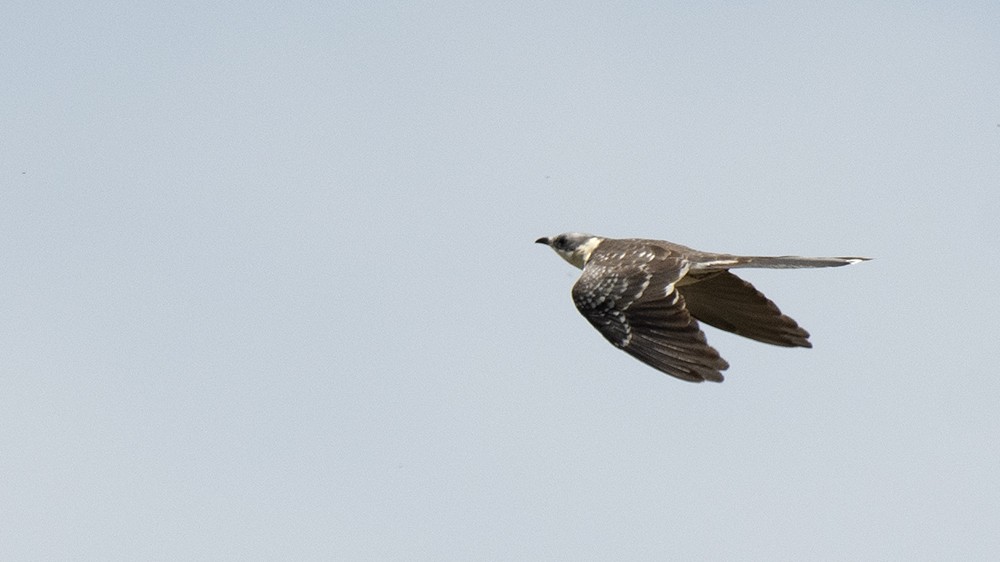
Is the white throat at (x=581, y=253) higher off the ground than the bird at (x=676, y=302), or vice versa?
the white throat at (x=581, y=253)

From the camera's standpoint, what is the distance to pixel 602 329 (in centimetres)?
1458

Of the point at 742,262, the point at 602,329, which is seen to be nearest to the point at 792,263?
the point at 742,262

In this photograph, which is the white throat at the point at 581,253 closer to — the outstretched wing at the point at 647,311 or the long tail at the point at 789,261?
the outstretched wing at the point at 647,311

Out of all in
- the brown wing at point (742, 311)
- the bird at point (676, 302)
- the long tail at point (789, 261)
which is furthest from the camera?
the brown wing at point (742, 311)

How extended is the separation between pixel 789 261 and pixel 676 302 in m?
1.52

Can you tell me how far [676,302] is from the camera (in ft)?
47.4

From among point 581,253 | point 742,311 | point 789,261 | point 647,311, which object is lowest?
point 647,311

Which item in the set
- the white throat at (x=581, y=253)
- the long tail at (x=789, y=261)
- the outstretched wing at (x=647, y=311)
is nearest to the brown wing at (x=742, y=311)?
the long tail at (x=789, y=261)

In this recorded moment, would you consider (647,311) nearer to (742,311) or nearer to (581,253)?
(742,311)

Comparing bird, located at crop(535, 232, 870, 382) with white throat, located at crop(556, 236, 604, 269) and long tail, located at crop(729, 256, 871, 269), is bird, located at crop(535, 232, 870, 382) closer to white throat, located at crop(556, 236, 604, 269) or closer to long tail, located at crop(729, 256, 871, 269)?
long tail, located at crop(729, 256, 871, 269)

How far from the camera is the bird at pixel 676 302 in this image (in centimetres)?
1382

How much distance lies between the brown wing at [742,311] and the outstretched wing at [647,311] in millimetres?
600

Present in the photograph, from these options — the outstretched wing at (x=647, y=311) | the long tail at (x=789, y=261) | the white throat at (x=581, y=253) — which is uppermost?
the white throat at (x=581, y=253)

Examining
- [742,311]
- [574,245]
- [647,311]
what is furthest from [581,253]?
[647,311]
